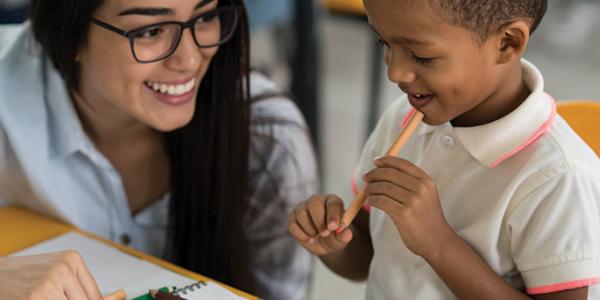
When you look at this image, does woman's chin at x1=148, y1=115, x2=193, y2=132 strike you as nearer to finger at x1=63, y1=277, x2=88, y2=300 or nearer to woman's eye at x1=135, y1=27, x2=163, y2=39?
woman's eye at x1=135, y1=27, x2=163, y2=39

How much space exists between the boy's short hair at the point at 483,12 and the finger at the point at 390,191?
18 centimetres

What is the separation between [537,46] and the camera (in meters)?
3.91

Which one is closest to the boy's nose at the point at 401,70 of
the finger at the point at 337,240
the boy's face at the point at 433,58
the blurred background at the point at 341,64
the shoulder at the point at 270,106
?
the boy's face at the point at 433,58

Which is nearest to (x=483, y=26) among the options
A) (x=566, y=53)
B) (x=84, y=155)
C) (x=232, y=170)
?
(x=232, y=170)

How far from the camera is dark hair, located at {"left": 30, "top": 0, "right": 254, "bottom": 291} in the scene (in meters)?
1.33

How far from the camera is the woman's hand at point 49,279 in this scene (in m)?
0.87

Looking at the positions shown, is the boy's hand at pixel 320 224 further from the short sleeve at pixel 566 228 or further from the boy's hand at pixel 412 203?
the short sleeve at pixel 566 228

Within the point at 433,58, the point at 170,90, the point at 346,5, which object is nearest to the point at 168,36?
the point at 170,90

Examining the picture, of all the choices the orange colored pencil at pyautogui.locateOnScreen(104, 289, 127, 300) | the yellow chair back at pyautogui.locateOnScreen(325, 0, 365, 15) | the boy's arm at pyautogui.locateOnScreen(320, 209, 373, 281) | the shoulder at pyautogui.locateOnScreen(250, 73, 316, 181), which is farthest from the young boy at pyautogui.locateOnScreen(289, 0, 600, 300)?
the yellow chair back at pyautogui.locateOnScreen(325, 0, 365, 15)

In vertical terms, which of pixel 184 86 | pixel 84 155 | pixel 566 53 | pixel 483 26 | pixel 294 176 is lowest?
pixel 566 53

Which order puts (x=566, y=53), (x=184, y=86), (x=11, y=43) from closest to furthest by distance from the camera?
(x=184, y=86) < (x=11, y=43) < (x=566, y=53)

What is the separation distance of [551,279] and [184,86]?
2.26ft

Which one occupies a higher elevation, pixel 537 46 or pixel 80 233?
pixel 80 233

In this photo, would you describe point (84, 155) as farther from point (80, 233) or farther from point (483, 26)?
point (483, 26)
